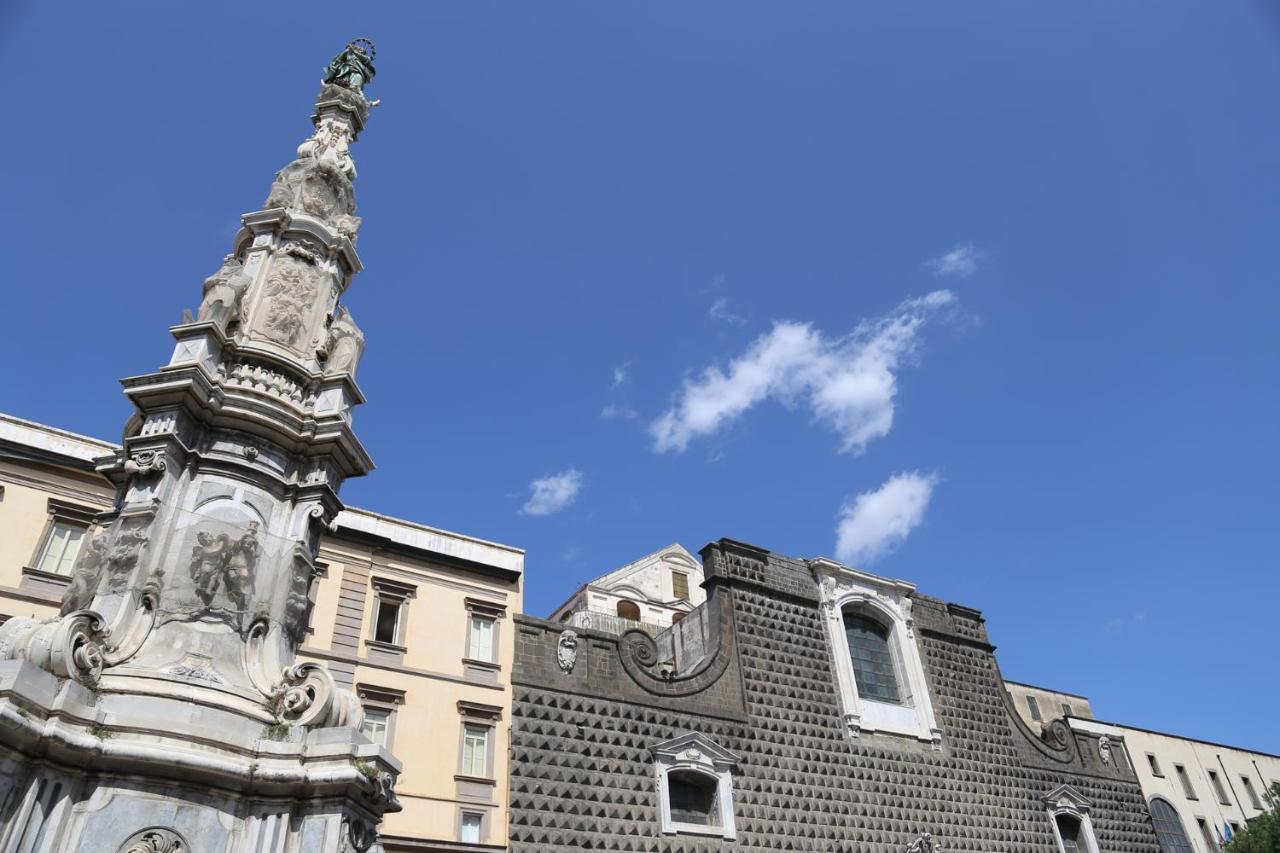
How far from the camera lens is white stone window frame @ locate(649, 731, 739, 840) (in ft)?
60.0

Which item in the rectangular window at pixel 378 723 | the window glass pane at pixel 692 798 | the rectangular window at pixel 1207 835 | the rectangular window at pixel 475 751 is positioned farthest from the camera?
the rectangular window at pixel 1207 835

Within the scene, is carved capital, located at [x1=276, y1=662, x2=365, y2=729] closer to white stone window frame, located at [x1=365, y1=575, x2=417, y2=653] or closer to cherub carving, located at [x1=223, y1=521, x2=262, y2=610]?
cherub carving, located at [x1=223, y1=521, x2=262, y2=610]

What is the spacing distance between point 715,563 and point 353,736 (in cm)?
1635

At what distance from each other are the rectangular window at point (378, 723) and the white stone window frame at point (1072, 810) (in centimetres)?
1863

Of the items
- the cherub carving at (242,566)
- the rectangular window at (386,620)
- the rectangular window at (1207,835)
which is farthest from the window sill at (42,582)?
the rectangular window at (1207,835)

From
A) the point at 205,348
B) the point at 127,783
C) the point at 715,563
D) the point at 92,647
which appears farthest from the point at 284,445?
the point at 715,563

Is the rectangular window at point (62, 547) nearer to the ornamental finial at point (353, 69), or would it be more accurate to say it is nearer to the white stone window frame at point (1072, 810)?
the ornamental finial at point (353, 69)

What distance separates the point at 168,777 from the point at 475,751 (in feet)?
40.3

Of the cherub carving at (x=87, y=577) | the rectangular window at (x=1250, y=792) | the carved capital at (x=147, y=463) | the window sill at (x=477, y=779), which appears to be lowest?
the cherub carving at (x=87, y=577)

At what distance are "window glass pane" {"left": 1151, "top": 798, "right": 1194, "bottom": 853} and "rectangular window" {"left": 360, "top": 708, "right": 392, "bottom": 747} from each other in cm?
2528

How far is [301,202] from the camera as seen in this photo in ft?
37.6

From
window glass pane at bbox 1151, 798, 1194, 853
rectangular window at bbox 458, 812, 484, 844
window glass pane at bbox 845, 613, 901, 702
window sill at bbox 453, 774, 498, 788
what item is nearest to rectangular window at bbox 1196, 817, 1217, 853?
window glass pane at bbox 1151, 798, 1194, 853

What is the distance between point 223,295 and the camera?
9789 mm

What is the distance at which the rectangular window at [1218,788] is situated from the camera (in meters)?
33.0
